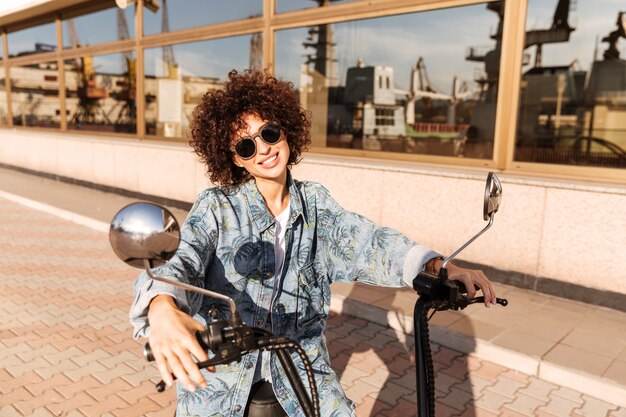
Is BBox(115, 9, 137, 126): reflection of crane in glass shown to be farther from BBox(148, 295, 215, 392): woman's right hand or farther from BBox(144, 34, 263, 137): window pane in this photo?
BBox(148, 295, 215, 392): woman's right hand

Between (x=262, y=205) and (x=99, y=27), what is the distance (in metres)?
12.6

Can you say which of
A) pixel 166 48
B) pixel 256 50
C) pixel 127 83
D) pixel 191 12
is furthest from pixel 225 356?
pixel 127 83

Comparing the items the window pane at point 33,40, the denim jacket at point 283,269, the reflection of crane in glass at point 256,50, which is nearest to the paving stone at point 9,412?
the denim jacket at point 283,269

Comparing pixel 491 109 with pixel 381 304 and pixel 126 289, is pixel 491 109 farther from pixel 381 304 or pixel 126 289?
pixel 126 289

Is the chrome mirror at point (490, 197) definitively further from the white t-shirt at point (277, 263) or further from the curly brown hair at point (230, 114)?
the curly brown hair at point (230, 114)

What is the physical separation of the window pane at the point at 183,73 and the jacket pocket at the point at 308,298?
743 centimetres

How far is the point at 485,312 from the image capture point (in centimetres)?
506

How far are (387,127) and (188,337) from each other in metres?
6.84

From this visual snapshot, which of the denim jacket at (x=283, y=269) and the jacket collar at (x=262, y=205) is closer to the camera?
the denim jacket at (x=283, y=269)

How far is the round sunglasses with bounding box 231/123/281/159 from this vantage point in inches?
79.7

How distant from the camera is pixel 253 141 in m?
2.05

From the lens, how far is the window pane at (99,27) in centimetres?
1175

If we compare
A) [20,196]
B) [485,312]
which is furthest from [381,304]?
[20,196]

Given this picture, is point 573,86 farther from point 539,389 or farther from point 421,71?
point 539,389
